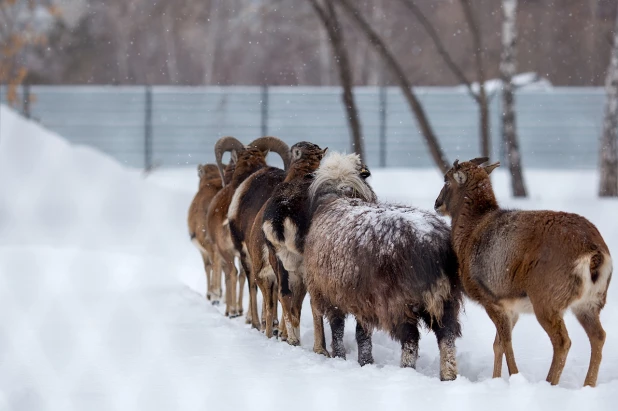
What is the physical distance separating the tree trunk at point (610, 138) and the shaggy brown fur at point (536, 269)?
9.52 m

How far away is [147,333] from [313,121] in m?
16.5

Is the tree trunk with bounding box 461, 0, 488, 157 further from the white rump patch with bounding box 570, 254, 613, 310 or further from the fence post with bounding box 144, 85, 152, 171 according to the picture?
the fence post with bounding box 144, 85, 152, 171

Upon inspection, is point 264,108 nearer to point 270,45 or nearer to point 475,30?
point 475,30

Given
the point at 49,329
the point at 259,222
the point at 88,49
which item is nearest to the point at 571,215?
the point at 259,222

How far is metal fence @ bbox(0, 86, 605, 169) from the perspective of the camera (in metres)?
23.7

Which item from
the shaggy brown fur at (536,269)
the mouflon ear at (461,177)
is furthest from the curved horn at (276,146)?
the shaggy brown fur at (536,269)

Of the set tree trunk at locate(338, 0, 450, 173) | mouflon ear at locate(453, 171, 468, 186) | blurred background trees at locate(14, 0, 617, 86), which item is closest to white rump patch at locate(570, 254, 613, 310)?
mouflon ear at locate(453, 171, 468, 186)

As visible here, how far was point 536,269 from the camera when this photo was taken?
5.99m

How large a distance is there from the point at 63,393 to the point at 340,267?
2053mm

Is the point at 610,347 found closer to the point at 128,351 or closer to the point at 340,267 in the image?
the point at 340,267

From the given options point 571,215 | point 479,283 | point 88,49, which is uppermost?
point 88,49

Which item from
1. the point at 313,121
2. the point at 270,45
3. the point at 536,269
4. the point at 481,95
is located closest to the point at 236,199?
the point at 536,269

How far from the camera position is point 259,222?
7926mm

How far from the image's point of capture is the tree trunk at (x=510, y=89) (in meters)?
15.7
